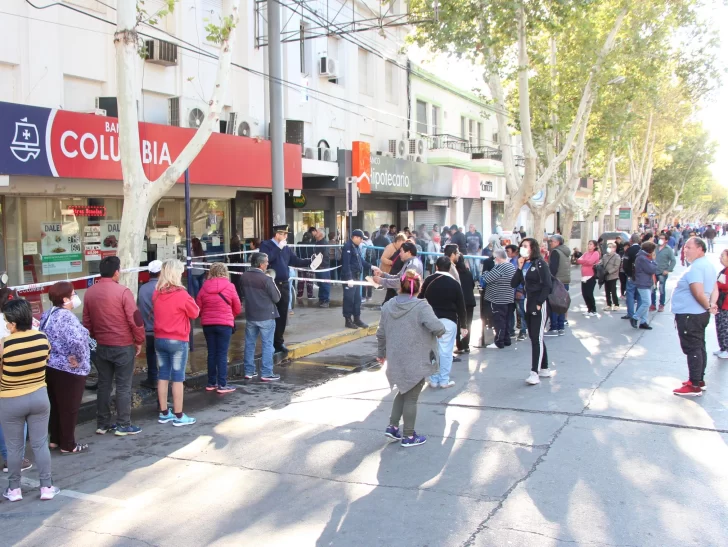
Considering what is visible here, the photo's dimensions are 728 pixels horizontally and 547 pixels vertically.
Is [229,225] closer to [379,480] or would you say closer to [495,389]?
[495,389]

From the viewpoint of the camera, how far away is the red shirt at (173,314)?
7.17m

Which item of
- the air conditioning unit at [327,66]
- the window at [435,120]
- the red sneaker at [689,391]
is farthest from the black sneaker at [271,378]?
the window at [435,120]

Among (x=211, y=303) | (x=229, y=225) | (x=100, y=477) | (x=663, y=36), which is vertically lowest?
(x=100, y=477)

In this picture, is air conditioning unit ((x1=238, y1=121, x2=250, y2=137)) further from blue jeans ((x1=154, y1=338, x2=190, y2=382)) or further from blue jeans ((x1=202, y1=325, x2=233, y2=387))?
blue jeans ((x1=154, y1=338, x2=190, y2=382))

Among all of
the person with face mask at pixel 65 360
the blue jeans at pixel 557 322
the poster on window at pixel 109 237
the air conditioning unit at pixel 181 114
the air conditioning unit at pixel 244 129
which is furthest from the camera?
the air conditioning unit at pixel 244 129

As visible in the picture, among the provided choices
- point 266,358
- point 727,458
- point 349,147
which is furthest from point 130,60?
point 349,147

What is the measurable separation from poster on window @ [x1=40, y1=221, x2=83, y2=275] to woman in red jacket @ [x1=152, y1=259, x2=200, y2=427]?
6058mm

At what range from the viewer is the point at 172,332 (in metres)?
7.17

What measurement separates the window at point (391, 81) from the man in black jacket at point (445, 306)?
1698cm

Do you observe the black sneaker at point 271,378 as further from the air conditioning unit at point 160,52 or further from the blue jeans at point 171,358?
the air conditioning unit at point 160,52

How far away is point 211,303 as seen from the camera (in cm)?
835

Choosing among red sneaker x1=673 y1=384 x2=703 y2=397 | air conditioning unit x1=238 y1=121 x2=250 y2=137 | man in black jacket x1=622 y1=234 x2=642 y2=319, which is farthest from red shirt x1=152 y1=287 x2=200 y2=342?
man in black jacket x1=622 y1=234 x2=642 y2=319

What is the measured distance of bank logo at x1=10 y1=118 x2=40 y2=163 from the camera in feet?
31.6

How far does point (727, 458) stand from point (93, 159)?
9.70 meters
